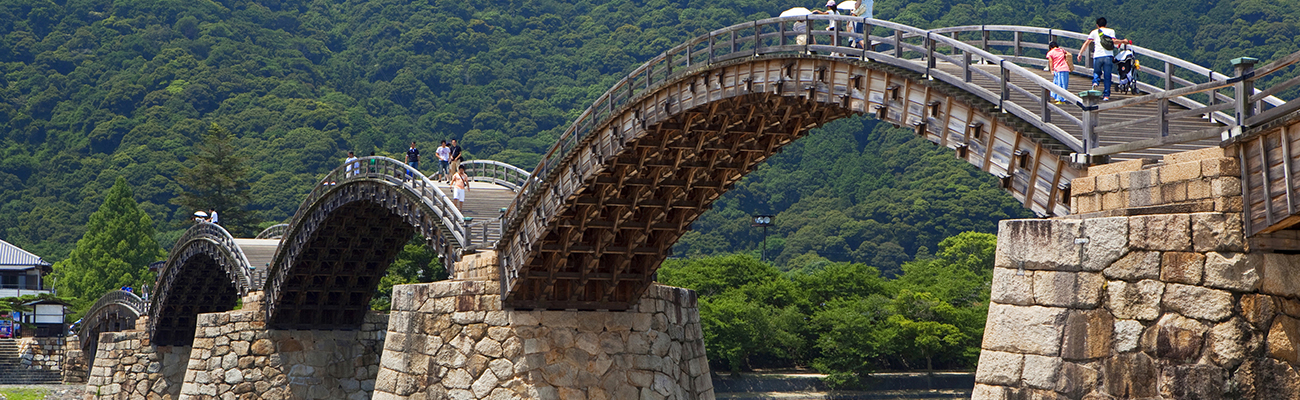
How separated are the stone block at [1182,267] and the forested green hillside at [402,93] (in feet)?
198

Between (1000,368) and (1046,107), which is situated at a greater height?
(1046,107)

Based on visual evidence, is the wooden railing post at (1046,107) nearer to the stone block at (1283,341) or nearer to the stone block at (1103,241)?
the stone block at (1103,241)

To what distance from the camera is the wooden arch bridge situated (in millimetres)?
9508

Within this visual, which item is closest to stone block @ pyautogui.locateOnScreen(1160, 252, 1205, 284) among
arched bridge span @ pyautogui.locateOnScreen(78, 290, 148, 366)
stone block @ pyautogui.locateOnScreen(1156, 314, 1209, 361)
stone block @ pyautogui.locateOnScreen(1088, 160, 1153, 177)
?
stone block @ pyautogui.locateOnScreen(1156, 314, 1209, 361)

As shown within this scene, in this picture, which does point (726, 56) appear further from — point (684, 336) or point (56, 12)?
point (56, 12)

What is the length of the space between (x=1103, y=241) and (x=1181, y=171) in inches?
→ 27.4

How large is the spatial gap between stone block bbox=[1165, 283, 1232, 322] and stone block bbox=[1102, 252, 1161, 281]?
153 millimetres

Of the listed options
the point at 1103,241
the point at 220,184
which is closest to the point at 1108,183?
the point at 1103,241

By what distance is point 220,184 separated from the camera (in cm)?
6644

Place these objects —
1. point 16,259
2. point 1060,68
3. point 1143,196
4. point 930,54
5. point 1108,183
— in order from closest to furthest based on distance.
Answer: point 1143,196
point 1108,183
point 1060,68
point 930,54
point 16,259

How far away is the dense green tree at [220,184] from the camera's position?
2586 inches

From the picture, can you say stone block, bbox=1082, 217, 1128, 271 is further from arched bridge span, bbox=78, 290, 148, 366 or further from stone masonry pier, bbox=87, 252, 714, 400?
arched bridge span, bbox=78, 290, 148, 366

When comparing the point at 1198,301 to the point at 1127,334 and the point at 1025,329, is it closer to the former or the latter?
the point at 1127,334

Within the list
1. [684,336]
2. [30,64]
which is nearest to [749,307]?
[684,336]
